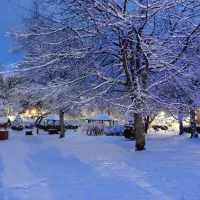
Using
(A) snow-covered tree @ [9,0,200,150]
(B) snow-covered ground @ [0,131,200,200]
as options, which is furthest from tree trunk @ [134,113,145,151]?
(B) snow-covered ground @ [0,131,200,200]

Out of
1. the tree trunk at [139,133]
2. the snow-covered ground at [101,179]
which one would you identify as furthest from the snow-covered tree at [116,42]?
the snow-covered ground at [101,179]

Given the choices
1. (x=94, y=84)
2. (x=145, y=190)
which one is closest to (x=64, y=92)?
(x=94, y=84)

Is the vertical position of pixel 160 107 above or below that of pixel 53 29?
below

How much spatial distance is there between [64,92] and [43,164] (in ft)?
12.9

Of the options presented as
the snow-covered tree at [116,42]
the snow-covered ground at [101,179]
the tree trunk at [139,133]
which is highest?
the snow-covered tree at [116,42]

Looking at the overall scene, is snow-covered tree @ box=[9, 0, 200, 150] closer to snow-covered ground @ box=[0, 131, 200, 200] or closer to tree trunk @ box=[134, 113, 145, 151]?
tree trunk @ box=[134, 113, 145, 151]

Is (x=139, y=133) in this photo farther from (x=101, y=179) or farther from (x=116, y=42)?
(x=101, y=179)

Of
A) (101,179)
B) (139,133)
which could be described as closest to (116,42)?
(139,133)

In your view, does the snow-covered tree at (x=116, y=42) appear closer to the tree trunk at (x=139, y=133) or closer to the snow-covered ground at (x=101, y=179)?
the tree trunk at (x=139, y=133)

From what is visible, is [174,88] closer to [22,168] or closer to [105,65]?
[105,65]

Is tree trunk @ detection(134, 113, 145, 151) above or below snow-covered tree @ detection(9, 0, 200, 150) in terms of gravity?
below

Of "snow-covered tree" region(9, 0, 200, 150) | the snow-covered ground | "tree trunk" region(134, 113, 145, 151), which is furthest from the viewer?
"tree trunk" region(134, 113, 145, 151)

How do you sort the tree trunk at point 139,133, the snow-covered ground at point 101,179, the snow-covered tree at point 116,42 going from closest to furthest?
1. the snow-covered ground at point 101,179
2. the snow-covered tree at point 116,42
3. the tree trunk at point 139,133

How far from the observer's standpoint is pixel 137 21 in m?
9.68
